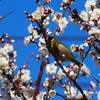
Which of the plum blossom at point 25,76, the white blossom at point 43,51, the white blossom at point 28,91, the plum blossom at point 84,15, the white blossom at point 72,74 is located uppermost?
the plum blossom at point 84,15

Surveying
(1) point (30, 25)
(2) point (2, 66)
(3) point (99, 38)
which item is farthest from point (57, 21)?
(2) point (2, 66)

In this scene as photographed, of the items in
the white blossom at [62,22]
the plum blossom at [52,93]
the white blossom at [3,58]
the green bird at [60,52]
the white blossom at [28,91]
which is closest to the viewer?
the white blossom at [3,58]

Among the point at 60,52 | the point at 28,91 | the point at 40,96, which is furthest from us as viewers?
the point at 60,52

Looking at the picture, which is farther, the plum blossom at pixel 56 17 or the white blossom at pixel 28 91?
the plum blossom at pixel 56 17

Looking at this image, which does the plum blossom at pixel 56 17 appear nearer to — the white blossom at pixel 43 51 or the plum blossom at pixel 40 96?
the white blossom at pixel 43 51

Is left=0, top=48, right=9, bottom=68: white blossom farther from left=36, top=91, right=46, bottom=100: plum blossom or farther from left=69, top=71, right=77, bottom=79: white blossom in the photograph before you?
left=69, top=71, right=77, bottom=79: white blossom

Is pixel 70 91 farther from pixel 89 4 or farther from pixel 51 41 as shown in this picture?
pixel 89 4

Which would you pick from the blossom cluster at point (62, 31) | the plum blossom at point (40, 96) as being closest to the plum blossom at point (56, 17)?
the blossom cluster at point (62, 31)

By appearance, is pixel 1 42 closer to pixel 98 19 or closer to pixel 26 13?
pixel 26 13

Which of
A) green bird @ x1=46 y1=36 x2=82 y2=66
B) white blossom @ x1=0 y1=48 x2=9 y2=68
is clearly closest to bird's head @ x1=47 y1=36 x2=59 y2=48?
green bird @ x1=46 y1=36 x2=82 y2=66

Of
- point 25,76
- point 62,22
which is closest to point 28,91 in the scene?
point 25,76

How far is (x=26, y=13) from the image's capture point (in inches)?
130

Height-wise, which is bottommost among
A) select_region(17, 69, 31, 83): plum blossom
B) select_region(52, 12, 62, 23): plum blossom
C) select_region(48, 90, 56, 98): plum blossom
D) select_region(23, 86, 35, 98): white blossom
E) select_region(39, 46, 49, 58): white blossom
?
select_region(48, 90, 56, 98): plum blossom

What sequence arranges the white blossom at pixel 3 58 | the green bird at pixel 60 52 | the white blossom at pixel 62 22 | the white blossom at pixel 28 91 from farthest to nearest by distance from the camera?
1. the green bird at pixel 60 52
2. the white blossom at pixel 62 22
3. the white blossom at pixel 28 91
4. the white blossom at pixel 3 58
